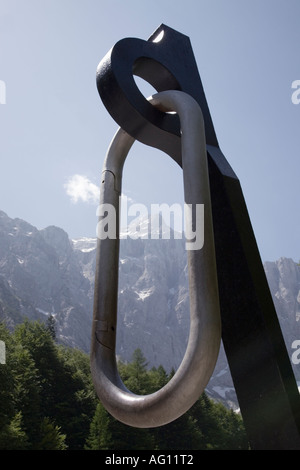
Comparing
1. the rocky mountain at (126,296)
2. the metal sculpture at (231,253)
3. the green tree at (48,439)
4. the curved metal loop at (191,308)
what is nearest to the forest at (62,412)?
the green tree at (48,439)

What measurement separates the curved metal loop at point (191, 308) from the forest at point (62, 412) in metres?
17.7

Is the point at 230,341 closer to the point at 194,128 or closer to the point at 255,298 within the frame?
the point at 255,298

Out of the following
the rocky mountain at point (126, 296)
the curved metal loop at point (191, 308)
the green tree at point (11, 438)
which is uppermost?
the rocky mountain at point (126, 296)

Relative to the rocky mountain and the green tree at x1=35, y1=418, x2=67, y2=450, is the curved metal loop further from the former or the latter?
the rocky mountain

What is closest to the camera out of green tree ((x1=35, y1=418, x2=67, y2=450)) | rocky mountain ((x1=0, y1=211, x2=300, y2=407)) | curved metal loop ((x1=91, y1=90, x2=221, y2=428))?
curved metal loop ((x1=91, y1=90, x2=221, y2=428))

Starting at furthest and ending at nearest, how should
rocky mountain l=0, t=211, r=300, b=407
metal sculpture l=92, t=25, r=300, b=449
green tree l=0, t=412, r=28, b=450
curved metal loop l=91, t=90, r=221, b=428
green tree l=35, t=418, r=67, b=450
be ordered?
rocky mountain l=0, t=211, r=300, b=407, green tree l=35, t=418, r=67, b=450, green tree l=0, t=412, r=28, b=450, metal sculpture l=92, t=25, r=300, b=449, curved metal loop l=91, t=90, r=221, b=428

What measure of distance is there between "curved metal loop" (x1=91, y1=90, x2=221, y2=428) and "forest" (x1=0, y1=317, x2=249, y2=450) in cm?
1773

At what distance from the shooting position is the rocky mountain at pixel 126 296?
144875mm

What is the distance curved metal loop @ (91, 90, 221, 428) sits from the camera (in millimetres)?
2475

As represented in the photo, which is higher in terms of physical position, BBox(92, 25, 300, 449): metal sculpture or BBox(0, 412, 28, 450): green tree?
BBox(92, 25, 300, 449): metal sculpture

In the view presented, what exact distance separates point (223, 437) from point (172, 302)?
145 meters

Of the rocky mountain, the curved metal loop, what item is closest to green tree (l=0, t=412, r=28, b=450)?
the curved metal loop

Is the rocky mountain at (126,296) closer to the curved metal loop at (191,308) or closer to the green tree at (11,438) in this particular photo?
the green tree at (11,438)

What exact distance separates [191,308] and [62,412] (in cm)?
2940
